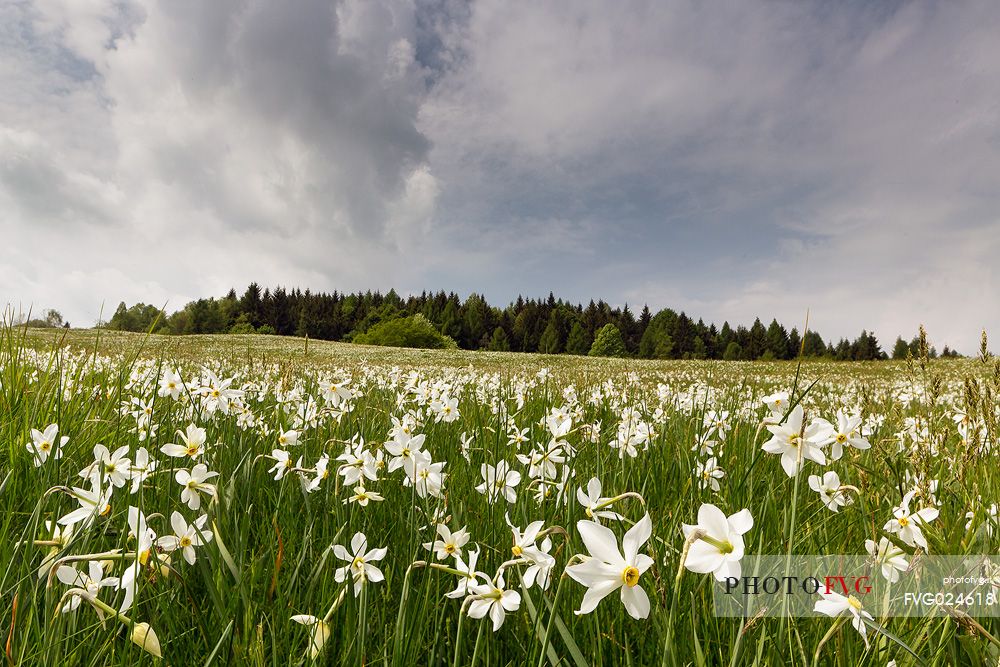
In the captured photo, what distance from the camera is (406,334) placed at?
73.4 metres

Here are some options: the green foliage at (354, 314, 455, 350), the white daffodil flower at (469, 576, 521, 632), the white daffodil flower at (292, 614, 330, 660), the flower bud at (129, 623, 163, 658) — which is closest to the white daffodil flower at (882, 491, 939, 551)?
the white daffodil flower at (469, 576, 521, 632)

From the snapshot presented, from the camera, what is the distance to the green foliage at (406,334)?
7288 cm

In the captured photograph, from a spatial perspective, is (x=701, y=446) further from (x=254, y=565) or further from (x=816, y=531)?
(x=254, y=565)

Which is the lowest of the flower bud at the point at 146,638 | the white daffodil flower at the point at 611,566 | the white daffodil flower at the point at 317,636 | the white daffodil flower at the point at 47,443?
the white daffodil flower at the point at 317,636

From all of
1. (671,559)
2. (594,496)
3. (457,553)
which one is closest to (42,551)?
(457,553)

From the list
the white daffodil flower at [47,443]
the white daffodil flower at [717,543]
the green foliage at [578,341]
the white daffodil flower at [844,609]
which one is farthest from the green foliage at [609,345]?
the white daffodil flower at [717,543]

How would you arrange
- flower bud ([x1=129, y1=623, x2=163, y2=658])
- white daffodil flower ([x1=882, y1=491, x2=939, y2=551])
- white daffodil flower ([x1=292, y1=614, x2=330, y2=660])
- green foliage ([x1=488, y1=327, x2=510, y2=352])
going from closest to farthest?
flower bud ([x1=129, y1=623, x2=163, y2=658])
white daffodil flower ([x1=292, y1=614, x2=330, y2=660])
white daffodil flower ([x1=882, y1=491, x2=939, y2=551])
green foliage ([x1=488, y1=327, x2=510, y2=352])

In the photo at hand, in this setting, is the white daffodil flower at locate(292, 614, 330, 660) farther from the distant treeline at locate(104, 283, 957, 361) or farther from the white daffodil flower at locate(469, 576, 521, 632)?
the distant treeline at locate(104, 283, 957, 361)

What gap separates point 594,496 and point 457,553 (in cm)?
48

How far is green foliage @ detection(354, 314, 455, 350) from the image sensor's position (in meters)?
72.9

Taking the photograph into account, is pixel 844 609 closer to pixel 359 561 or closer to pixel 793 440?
pixel 793 440

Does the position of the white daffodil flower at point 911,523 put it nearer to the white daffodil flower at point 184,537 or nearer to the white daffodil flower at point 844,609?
the white daffodil flower at point 844,609

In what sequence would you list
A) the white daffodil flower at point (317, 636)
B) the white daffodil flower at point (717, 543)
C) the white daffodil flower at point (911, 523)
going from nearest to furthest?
1. the white daffodil flower at point (717, 543)
2. the white daffodil flower at point (317, 636)
3. the white daffodil flower at point (911, 523)

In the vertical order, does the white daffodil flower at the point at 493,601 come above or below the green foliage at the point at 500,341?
below
